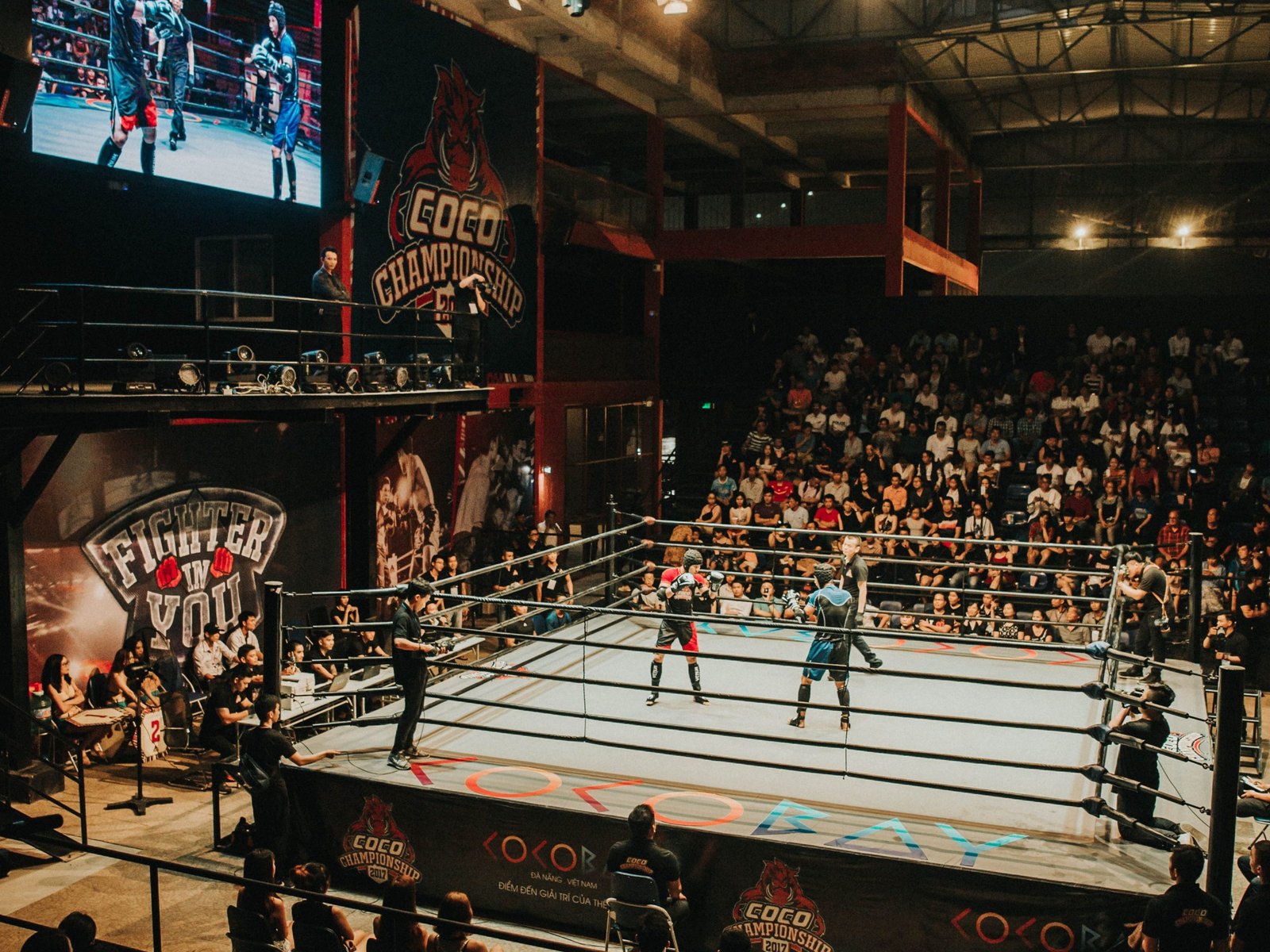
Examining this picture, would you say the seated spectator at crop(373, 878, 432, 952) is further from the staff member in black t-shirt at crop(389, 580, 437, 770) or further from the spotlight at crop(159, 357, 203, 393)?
the spotlight at crop(159, 357, 203, 393)

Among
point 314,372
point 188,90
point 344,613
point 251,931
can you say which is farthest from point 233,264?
point 251,931

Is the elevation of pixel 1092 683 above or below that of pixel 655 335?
below

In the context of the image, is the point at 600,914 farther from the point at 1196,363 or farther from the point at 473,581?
the point at 1196,363

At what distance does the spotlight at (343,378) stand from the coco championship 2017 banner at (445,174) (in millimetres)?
2712

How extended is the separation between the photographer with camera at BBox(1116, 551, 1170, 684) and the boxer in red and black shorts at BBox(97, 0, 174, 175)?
10.9 meters

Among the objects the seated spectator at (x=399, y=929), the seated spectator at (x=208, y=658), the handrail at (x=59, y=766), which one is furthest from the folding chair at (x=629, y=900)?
the seated spectator at (x=208, y=658)

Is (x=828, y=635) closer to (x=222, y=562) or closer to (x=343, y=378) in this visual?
(x=343, y=378)

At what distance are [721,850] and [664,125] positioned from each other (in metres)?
19.7

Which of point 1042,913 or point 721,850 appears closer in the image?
point 1042,913

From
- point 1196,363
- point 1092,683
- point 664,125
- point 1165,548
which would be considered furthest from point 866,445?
point 1092,683

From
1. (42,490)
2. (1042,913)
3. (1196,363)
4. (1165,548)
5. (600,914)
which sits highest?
(1196,363)

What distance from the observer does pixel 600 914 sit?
7535 mm

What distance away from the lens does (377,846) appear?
321 inches

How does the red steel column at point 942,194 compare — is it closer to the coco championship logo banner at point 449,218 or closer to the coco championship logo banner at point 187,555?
the coco championship logo banner at point 449,218
